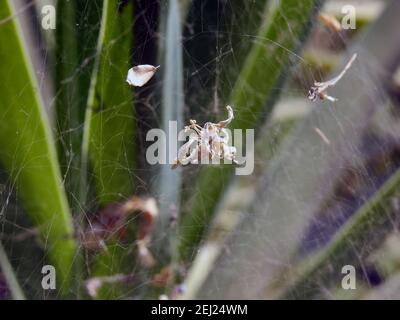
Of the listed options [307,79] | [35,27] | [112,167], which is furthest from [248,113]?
[35,27]

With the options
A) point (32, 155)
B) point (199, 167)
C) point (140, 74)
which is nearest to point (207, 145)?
point (199, 167)

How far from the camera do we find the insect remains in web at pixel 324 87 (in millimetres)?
806

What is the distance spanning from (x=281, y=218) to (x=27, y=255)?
381 millimetres

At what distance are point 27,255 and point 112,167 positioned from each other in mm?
180

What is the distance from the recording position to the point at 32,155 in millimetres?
779

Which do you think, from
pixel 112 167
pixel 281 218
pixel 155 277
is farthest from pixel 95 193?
pixel 281 218

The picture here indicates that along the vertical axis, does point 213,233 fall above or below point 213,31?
below

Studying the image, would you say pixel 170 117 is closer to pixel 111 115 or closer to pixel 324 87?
pixel 111 115

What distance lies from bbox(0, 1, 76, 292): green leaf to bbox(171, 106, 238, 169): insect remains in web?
18cm

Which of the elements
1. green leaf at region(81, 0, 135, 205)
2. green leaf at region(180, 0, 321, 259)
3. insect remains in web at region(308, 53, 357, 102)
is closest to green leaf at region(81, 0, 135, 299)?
green leaf at region(81, 0, 135, 205)

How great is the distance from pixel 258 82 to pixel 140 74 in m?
0.17

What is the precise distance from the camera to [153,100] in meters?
0.80
